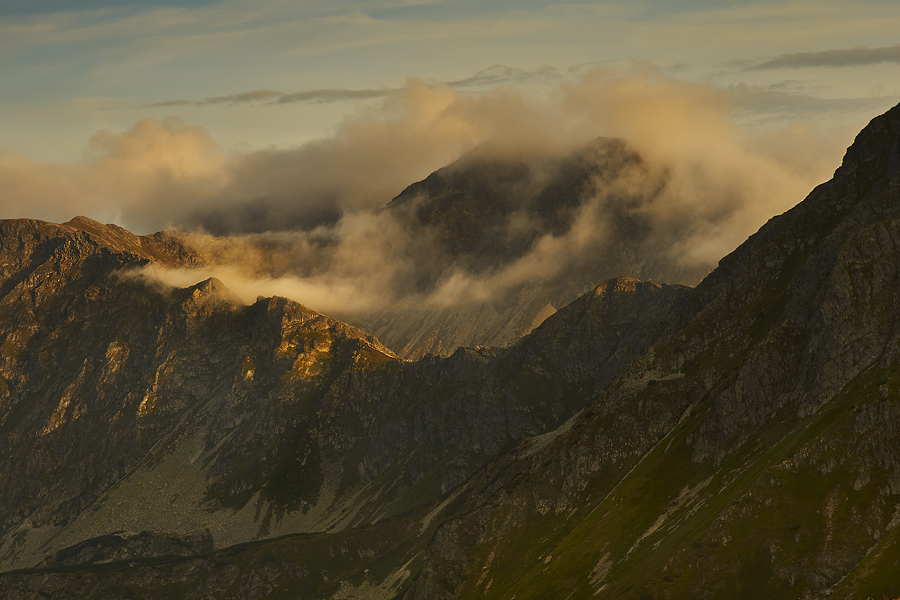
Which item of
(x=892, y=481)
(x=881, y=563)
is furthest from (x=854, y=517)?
(x=881, y=563)

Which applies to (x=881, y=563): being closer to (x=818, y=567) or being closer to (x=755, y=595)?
(x=818, y=567)

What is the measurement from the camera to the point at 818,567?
190 m

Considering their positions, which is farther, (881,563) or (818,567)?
(818,567)

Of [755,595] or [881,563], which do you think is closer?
[881,563]

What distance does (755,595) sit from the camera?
195 m

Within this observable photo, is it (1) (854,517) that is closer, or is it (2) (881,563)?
(2) (881,563)

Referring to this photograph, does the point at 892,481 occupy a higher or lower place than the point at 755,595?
higher

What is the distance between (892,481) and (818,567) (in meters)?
27.7

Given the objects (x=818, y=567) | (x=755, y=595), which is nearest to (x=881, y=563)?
(x=818, y=567)

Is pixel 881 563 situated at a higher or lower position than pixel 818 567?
higher

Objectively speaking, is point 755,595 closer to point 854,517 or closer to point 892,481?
point 854,517

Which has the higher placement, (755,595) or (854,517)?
(854,517)

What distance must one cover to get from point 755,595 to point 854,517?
27.6 metres

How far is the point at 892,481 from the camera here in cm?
19950
